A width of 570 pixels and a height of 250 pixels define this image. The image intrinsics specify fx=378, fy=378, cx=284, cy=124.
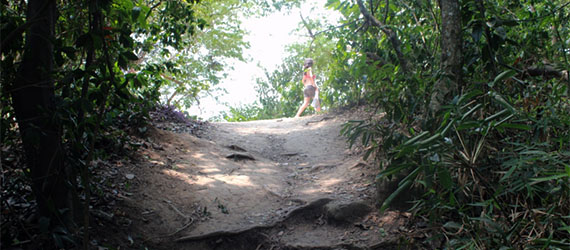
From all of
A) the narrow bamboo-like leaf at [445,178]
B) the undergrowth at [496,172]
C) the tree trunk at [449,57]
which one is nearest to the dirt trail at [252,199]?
the undergrowth at [496,172]

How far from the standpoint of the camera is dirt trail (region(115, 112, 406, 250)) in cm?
368

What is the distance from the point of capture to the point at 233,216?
4.23 meters

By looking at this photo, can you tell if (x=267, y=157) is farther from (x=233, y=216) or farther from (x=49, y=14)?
(x=49, y=14)

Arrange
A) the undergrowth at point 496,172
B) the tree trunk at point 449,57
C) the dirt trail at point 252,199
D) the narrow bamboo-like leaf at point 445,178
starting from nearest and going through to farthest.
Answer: the narrow bamboo-like leaf at point 445,178, the undergrowth at point 496,172, the tree trunk at point 449,57, the dirt trail at point 252,199

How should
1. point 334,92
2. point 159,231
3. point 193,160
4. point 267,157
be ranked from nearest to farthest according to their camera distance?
point 159,231, point 193,160, point 267,157, point 334,92

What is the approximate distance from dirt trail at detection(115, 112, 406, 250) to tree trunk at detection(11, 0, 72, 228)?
1.10 m

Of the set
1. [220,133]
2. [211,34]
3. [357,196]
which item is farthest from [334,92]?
[211,34]

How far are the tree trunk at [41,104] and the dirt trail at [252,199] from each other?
1.10m

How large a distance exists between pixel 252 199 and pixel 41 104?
2673 mm

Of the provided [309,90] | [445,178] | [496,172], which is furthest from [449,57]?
[309,90]

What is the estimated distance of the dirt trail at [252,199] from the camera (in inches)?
145

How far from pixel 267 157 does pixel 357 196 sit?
9.46ft

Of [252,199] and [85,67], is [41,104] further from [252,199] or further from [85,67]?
Answer: [252,199]

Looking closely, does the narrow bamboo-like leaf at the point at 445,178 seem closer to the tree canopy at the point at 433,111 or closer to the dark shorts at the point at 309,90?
the tree canopy at the point at 433,111
